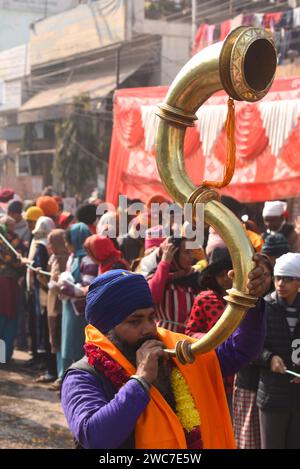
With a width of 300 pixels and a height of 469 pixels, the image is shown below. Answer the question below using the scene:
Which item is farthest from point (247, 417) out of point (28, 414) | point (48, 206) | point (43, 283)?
point (48, 206)

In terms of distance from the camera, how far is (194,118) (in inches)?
93.7

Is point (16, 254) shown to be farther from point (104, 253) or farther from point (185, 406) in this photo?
point (185, 406)

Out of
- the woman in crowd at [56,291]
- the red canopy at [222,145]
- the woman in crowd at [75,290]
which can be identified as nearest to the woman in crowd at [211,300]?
the woman in crowd at [75,290]

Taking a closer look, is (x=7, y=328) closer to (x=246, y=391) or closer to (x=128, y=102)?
(x=128, y=102)

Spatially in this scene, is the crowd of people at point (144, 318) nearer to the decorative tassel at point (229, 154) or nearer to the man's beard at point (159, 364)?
the man's beard at point (159, 364)

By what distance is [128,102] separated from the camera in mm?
10258

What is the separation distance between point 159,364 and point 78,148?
853 inches

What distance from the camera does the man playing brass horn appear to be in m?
2.35

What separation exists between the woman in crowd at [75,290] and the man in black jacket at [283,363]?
7.86 ft

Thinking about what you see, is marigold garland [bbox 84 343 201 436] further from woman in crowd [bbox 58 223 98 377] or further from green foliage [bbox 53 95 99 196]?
green foliage [bbox 53 95 99 196]

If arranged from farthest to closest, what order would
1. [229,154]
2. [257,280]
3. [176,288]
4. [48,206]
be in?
1. [48,206]
2. [176,288]
3. [229,154]
4. [257,280]

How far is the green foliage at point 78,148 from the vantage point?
2369 centimetres

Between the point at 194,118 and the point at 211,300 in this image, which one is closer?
the point at 194,118
